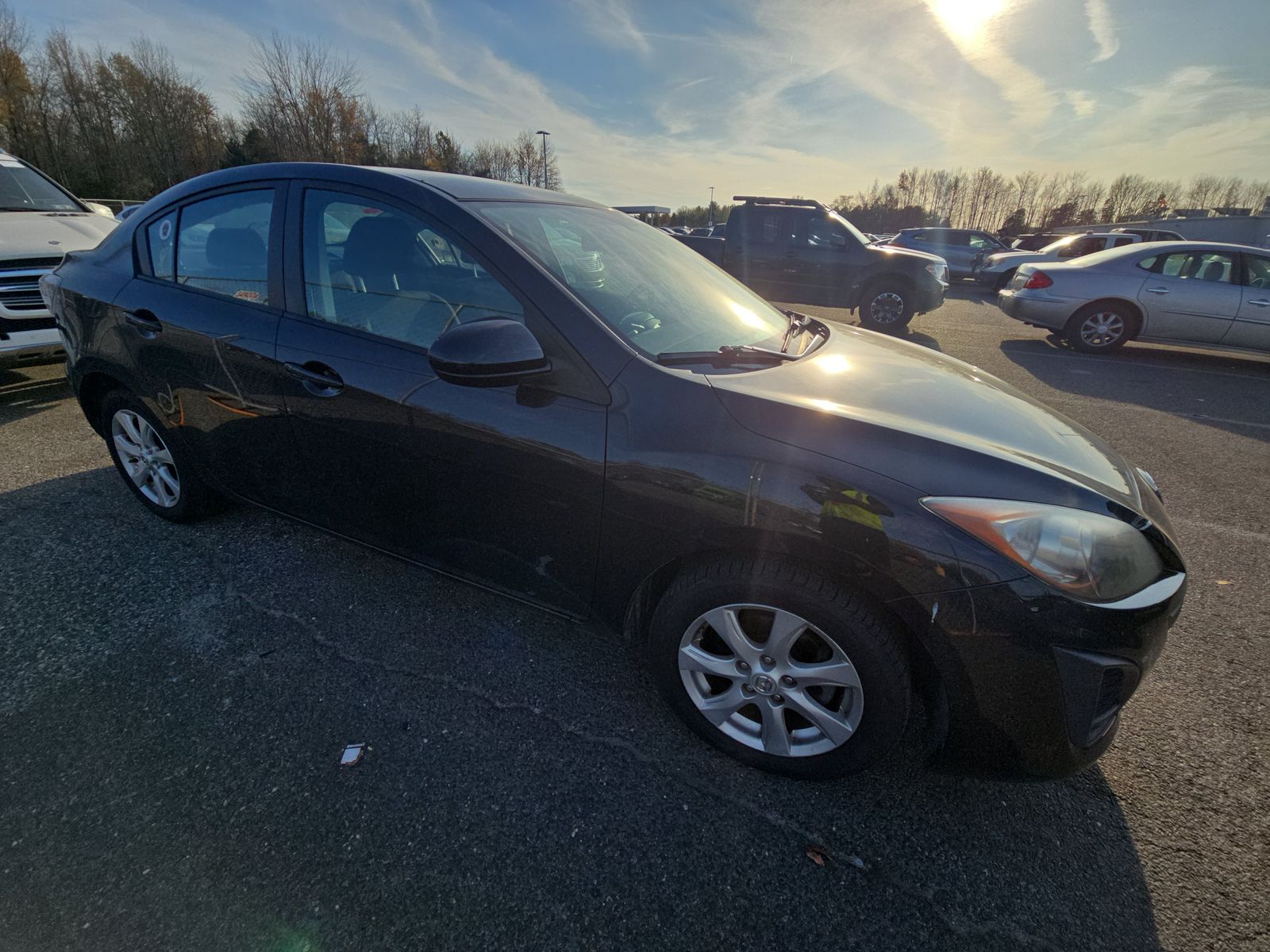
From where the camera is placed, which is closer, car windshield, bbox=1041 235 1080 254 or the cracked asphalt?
the cracked asphalt

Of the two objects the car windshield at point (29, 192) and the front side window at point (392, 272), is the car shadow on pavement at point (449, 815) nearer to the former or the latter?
the front side window at point (392, 272)

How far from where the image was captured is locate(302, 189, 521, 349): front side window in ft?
6.56

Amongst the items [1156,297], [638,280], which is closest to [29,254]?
[638,280]

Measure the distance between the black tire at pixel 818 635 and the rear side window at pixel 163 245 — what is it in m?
A: 2.67

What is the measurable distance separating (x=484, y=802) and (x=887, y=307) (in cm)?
948

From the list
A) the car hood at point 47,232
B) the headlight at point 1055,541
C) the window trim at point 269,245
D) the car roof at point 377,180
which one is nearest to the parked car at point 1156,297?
the car roof at point 377,180

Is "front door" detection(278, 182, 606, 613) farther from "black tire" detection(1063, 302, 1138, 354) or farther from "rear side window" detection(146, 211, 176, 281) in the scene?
"black tire" detection(1063, 302, 1138, 354)

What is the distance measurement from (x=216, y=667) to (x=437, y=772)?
1.01 metres

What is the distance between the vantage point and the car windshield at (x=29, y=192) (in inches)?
220

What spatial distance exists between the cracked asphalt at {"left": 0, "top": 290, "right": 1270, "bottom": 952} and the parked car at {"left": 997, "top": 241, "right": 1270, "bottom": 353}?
6.91 meters

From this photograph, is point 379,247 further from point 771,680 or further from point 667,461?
point 771,680

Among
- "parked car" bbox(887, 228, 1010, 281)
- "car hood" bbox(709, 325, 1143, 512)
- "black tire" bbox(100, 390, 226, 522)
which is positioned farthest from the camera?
"parked car" bbox(887, 228, 1010, 281)

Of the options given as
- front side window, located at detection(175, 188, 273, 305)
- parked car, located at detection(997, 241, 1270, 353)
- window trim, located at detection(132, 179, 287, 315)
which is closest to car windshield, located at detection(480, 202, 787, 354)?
window trim, located at detection(132, 179, 287, 315)

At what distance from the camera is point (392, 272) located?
2.13m
